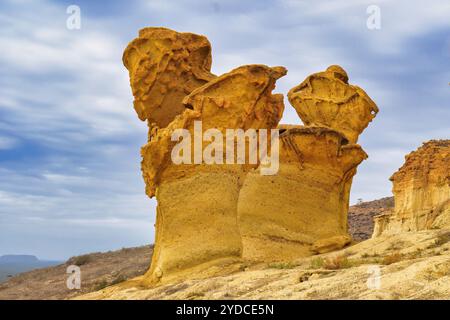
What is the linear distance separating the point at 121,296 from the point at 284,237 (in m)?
4.61

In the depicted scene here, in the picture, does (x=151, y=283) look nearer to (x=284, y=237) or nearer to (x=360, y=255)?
(x=284, y=237)

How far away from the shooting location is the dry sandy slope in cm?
987

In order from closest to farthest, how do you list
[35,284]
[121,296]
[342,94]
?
[121,296] < [342,94] < [35,284]

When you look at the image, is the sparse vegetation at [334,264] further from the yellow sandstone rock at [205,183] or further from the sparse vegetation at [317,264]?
the yellow sandstone rock at [205,183]

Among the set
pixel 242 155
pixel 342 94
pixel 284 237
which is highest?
pixel 342 94

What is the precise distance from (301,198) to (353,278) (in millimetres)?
7423

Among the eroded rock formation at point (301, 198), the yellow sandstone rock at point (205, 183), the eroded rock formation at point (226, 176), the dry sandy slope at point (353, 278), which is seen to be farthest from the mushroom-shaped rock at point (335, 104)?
the dry sandy slope at point (353, 278)

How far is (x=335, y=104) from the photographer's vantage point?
73.0ft

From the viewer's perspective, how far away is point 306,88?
904 inches

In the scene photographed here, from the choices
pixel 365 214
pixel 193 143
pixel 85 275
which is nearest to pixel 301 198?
pixel 193 143

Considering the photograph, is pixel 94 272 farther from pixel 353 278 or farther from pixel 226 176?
pixel 353 278
